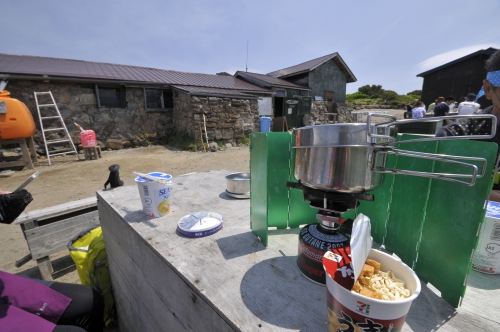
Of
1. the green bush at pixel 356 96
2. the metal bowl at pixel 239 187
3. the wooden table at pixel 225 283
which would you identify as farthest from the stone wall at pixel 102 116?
the green bush at pixel 356 96

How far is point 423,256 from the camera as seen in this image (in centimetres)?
75

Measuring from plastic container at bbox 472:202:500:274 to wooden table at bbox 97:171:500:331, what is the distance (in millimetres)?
35

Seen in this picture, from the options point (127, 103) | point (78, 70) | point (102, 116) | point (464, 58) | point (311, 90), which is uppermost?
point (464, 58)

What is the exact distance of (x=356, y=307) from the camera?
18.7 inches

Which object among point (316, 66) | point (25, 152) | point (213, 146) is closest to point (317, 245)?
point (213, 146)

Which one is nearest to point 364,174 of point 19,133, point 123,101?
point 19,133

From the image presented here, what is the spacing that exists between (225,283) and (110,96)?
8.58 meters

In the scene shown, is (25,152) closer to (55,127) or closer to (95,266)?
(55,127)

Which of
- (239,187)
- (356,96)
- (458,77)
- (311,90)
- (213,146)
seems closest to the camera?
(239,187)

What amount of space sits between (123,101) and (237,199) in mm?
7866

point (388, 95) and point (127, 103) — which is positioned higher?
point (388, 95)

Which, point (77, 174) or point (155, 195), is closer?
point (155, 195)

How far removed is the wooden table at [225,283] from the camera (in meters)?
0.63

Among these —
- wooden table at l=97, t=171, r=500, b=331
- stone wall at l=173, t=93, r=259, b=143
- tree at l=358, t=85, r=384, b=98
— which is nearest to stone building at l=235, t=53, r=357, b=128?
stone wall at l=173, t=93, r=259, b=143
